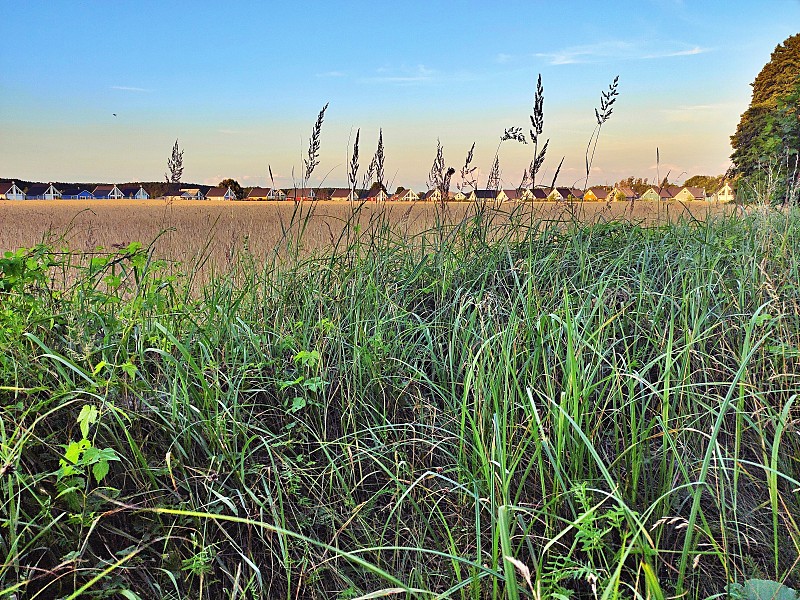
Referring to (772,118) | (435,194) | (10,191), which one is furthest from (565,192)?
(10,191)

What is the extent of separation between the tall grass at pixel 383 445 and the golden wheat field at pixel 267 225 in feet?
2.90

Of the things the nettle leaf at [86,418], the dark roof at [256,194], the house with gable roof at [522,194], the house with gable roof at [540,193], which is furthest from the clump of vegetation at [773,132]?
the dark roof at [256,194]

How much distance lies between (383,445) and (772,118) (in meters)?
11.4

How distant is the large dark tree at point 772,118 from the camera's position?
31.1 ft

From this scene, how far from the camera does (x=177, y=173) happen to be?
408cm

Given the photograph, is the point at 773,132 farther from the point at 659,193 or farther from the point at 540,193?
the point at 540,193

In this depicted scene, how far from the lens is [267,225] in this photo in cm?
848

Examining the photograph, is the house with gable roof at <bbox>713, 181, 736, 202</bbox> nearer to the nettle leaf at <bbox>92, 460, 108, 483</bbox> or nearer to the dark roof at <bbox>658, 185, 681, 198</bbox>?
the dark roof at <bbox>658, 185, 681, 198</bbox>

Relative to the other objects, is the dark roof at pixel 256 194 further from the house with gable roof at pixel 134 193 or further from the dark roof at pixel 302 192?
the dark roof at pixel 302 192

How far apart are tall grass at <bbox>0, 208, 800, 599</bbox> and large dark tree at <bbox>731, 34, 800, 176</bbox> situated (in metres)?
3.47

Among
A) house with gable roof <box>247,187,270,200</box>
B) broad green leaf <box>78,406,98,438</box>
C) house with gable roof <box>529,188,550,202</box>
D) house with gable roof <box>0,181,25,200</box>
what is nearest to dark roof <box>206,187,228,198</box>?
house with gable roof <box>247,187,270,200</box>

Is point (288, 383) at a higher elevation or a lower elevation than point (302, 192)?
lower

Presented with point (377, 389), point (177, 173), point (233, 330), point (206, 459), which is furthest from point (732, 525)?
point (177, 173)

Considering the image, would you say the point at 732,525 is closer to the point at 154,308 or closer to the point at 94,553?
the point at 94,553
